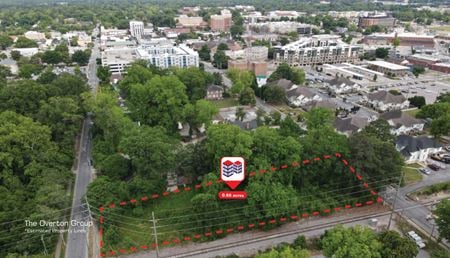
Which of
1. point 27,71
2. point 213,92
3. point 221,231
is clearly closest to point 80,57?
point 27,71

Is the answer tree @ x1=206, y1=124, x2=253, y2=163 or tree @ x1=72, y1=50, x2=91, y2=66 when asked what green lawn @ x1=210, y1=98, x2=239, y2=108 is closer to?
tree @ x1=206, y1=124, x2=253, y2=163

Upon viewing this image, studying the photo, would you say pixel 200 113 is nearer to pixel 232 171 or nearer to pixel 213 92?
pixel 232 171

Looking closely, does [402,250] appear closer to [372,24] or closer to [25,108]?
[25,108]

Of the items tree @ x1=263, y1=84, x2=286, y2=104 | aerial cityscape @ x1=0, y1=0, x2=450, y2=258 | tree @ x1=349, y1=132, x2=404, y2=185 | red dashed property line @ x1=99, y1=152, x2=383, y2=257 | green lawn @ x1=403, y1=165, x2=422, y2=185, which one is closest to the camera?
aerial cityscape @ x1=0, y1=0, x2=450, y2=258

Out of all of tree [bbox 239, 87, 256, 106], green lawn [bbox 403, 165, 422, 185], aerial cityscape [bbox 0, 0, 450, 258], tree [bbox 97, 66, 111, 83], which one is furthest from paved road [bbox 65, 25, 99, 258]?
green lawn [bbox 403, 165, 422, 185]

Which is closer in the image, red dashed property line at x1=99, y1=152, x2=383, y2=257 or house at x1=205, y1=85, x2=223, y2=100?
red dashed property line at x1=99, y1=152, x2=383, y2=257

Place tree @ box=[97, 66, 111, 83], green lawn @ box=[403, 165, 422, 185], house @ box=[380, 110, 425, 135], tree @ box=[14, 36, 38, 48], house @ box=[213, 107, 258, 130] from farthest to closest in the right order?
tree @ box=[14, 36, 38, 48] → tree @ box=[97, 66, 111, 83] → house @ box=[380, 110, 425, 135] → house @ box=[213, 107, 258, 130] → green lawn @ box=[403, 165, 422, 185]
